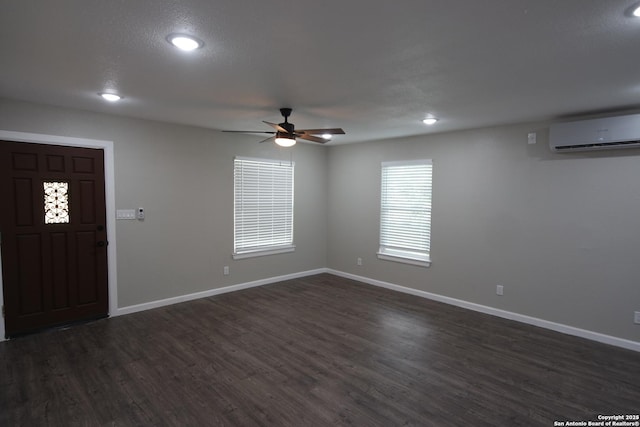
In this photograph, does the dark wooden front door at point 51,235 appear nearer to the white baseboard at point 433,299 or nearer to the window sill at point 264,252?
the white baseboard at point 433,299

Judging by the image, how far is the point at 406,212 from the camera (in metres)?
5.65

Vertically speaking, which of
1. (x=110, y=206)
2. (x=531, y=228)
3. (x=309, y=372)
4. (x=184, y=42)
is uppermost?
(x=184, y=42)

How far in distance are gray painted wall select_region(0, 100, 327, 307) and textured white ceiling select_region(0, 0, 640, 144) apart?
349 millimetres

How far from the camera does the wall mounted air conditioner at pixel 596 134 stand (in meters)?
3.43

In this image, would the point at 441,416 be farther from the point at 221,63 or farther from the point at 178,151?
the point at 178,151

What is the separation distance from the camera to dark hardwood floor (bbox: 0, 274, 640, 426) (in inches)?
99.3

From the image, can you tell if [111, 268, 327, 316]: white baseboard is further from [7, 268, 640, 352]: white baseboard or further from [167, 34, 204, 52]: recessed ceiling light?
[167, 34, 204, 52]: recessed ceiling light

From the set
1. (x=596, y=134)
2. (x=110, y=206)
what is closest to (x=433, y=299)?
(x=596, y=134)

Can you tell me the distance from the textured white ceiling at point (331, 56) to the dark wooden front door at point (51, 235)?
2.28 ft

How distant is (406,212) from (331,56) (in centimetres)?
374

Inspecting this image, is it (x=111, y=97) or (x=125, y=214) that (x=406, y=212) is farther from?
(x=111, y=97)

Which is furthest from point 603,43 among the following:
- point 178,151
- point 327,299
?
point 178,151

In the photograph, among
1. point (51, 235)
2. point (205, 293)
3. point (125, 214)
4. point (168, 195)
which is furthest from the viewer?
point (205, 293)

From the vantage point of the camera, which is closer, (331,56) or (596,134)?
(331,56)
